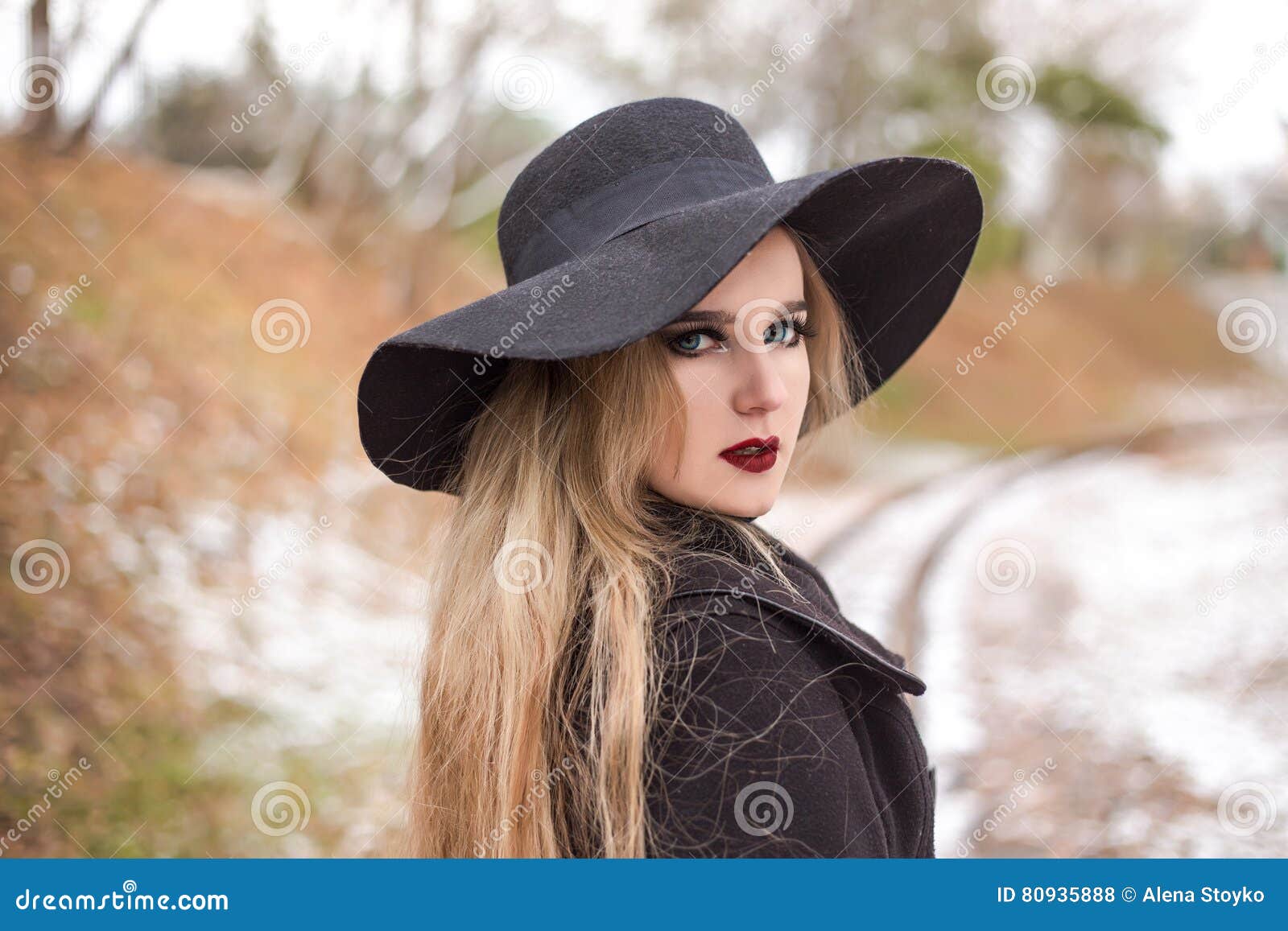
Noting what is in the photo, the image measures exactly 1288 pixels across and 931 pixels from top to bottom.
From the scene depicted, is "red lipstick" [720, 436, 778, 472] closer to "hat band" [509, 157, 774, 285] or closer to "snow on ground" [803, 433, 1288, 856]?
"hat band" [509, 157, 774, 285]

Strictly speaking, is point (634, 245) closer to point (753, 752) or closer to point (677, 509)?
point (677, 509)

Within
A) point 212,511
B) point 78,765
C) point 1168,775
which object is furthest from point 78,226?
point 1168,775

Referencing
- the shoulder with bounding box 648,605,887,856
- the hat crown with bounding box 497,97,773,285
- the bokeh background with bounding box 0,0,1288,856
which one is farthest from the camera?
the bokeh background with bounding box 0,0,1288,856

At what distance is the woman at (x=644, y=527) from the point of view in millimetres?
1035

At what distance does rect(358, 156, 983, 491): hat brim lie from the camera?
108cm

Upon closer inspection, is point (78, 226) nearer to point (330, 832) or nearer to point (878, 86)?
point (330, 832)

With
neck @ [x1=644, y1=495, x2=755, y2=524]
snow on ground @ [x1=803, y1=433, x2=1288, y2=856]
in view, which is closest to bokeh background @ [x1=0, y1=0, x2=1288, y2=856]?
snow on ground @ [x1=803, y1=433, x2=1288, y2=856]

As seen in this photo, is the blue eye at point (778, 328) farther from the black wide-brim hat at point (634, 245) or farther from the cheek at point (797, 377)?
the black wide-brim hat at point (634, 245)

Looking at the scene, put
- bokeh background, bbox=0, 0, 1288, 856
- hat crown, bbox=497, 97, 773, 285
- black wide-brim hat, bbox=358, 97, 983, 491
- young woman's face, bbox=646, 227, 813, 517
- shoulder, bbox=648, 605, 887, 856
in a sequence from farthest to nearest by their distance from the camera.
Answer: bokeh background, bbox=0, 0, 1288, 856
hat crown, bbox=497, 97, 773, 285
young woman's face, bbox=646, 227, 813, 517
black wide-brim hat, bbox=358, 97, 983, 491
shoulder, bbox=648, 605, 887, 856

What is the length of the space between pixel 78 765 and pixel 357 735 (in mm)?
1009

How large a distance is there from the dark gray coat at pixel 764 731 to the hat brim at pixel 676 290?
305mm

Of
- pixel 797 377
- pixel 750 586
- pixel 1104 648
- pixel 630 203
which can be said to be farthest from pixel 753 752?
pixel 1104 648

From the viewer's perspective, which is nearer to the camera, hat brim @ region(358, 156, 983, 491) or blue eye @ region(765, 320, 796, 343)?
hat brim @ region(358, 156, 983, 491)

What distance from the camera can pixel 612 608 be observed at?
1101 mm
